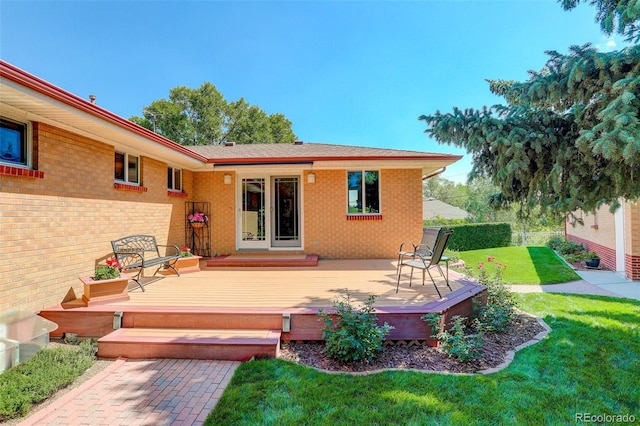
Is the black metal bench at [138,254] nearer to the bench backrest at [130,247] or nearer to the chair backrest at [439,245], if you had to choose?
the bench backrest at [130,247]

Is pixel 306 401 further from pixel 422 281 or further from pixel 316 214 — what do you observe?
pixel 316 214

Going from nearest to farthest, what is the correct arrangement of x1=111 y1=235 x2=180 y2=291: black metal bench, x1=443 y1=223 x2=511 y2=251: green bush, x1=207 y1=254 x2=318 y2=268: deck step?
x1=111 y1=235 x2=180 y2=291: black metal bench < x1=207 y1=254 x2=318 y2=268: deck step < x1=443 y1=223 x2=511 y2=251: green bush

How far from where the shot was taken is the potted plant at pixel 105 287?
4410mm

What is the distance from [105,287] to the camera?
4516 millimetres

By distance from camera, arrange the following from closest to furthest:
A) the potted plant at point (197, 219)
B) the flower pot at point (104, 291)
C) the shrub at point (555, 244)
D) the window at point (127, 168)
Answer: the flower pot at point (104, 291) < the window at point (127, 168) < the potted plant at point (197, 219) < the shrub at point (555, 244)

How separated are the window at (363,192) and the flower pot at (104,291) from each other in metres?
5.99

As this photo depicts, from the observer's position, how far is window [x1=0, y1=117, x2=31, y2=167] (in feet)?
12.8

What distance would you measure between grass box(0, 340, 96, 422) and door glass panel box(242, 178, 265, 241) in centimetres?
541

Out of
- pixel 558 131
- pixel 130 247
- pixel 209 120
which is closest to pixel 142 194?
pixel 130 247

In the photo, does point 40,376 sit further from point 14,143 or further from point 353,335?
point 353,335

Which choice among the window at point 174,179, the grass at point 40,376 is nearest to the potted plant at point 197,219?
the window at point 174,179

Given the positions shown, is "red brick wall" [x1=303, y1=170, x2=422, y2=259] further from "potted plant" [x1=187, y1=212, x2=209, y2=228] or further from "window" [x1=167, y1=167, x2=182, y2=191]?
"window" [x1=167, y1=167, x2=182, y2=191]

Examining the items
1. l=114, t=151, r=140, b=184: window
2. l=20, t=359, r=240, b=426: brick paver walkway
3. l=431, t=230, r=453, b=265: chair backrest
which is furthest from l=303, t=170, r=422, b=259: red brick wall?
l=20, t=359, r=240, b=426: brick paver walkway

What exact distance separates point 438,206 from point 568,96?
3109 cm
